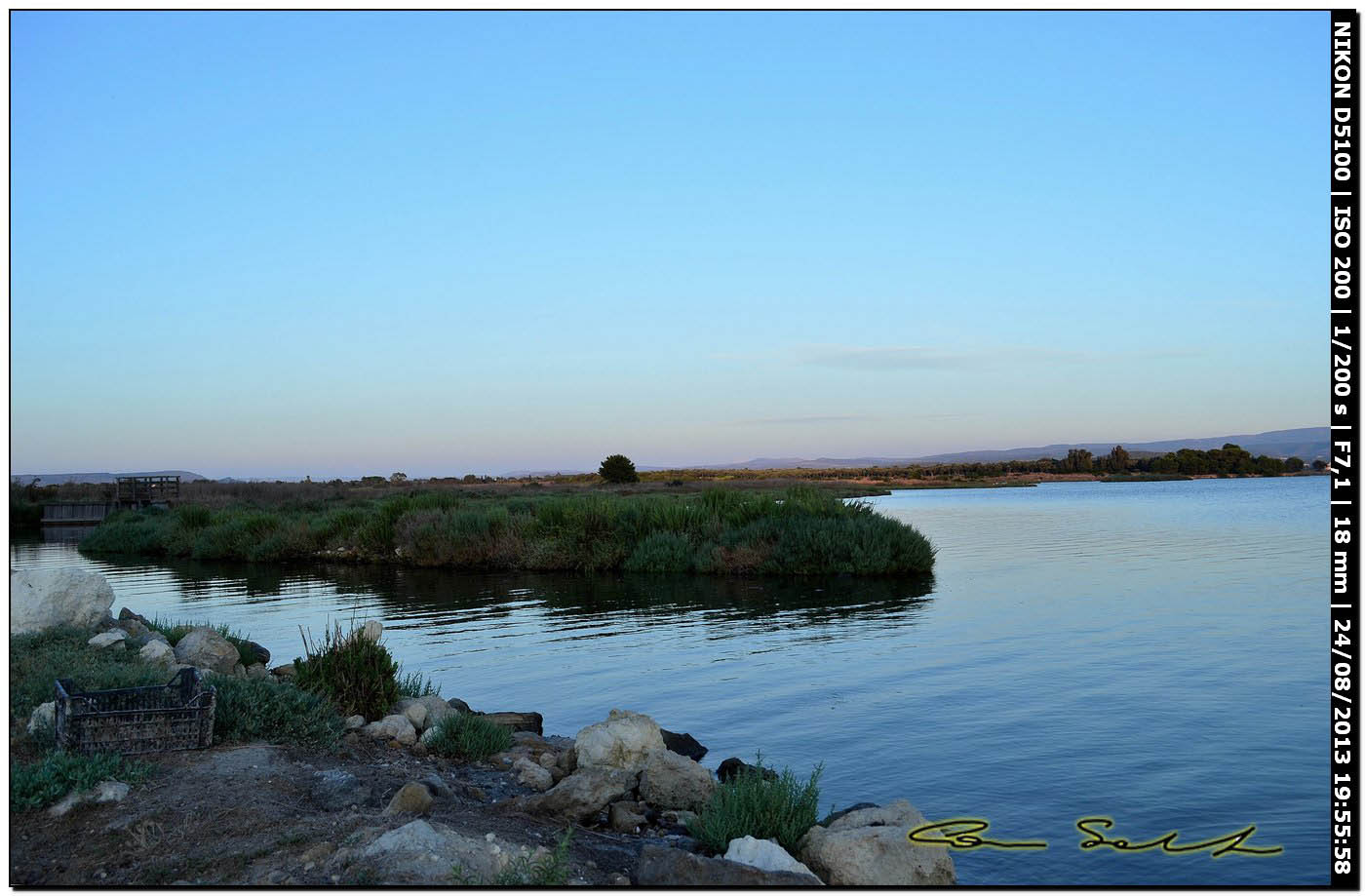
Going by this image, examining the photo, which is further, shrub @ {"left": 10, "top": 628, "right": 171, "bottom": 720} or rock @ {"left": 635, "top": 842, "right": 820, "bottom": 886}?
shrub @ {"left": 10, "top": 628, "right": 171, "bottom": 720}

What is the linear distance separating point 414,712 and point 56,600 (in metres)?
4.60

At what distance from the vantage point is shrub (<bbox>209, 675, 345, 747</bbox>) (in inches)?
300

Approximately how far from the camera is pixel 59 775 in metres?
6.06

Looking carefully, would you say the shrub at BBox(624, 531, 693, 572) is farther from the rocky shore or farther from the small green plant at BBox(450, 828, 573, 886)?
the small green plant at BBox(450, 828, 573, 886)

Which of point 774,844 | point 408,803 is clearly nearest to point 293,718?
point 408,803

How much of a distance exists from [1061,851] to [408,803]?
436 centimetres

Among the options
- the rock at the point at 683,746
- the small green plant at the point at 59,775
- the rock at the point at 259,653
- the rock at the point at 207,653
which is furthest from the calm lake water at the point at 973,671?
the small green plant at the point at 59,775

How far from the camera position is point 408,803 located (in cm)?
598

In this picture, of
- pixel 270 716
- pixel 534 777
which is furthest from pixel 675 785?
pixel 270 716

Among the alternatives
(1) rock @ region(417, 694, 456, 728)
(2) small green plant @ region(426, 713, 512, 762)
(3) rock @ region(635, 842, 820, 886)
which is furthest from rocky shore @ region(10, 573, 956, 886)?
(1) rock @ region(417, 694, 456, 728)

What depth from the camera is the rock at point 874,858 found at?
18.9 ft

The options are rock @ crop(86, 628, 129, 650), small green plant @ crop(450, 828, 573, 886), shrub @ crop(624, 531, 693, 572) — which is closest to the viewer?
small green plant @ crop(450, 828, 573, 886)

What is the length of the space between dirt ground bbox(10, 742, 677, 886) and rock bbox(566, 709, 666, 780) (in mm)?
1104
